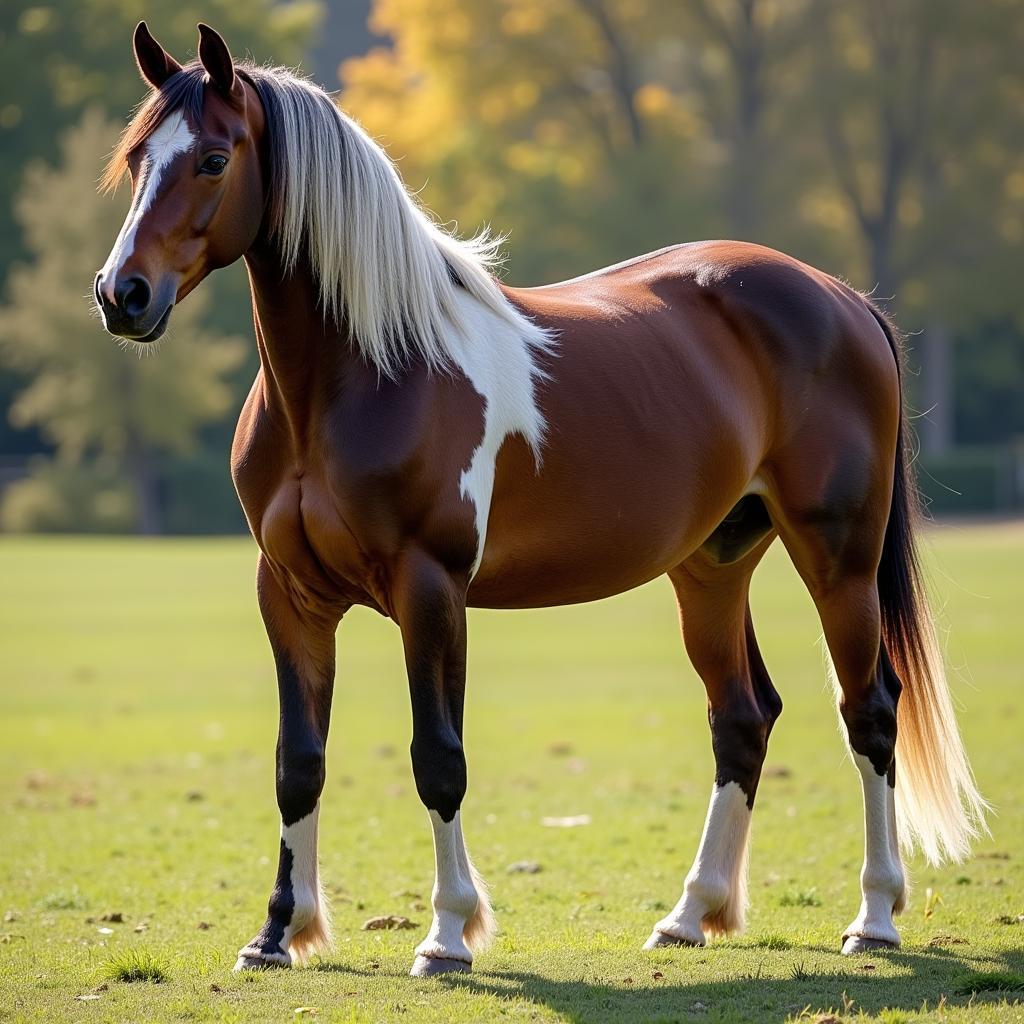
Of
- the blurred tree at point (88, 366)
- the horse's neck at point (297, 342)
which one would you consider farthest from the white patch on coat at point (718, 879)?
the blurred tree at point (88, 366)

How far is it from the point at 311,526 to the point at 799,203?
153ft

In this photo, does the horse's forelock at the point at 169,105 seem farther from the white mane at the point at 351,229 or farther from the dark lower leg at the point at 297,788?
the dark lower leg at the point at 297,788

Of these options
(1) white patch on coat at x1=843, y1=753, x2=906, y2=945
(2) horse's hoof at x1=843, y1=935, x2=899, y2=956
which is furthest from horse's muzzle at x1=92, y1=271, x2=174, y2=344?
(2) horse's hoof at x1=843, y1=935, x2=899, y2=956

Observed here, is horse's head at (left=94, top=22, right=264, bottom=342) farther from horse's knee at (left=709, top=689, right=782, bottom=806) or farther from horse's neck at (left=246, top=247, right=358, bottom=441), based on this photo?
horse's knee at (left=709, top=689, right=782, bottom=806)

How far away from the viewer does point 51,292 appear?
42156mm

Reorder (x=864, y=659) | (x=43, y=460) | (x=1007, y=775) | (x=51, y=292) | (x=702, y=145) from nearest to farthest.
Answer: (x=864, y=659) → (x=1007, y=775) → (x=51, y=292) → (x=43, y=460) → (x=702, y=145)

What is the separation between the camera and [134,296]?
174 inches

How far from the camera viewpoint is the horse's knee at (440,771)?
4.74 meters

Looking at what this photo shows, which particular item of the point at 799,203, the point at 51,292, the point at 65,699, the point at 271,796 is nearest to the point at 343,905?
the point at 271,796

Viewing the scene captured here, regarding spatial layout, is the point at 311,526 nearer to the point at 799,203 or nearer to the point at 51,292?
the point at 51,292

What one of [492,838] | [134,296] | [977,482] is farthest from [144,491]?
[134,296]

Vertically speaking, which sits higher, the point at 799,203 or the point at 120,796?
the point at 799,203

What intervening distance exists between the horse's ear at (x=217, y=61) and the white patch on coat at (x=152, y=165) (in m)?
0.16

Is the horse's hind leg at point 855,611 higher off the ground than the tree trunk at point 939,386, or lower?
lower
